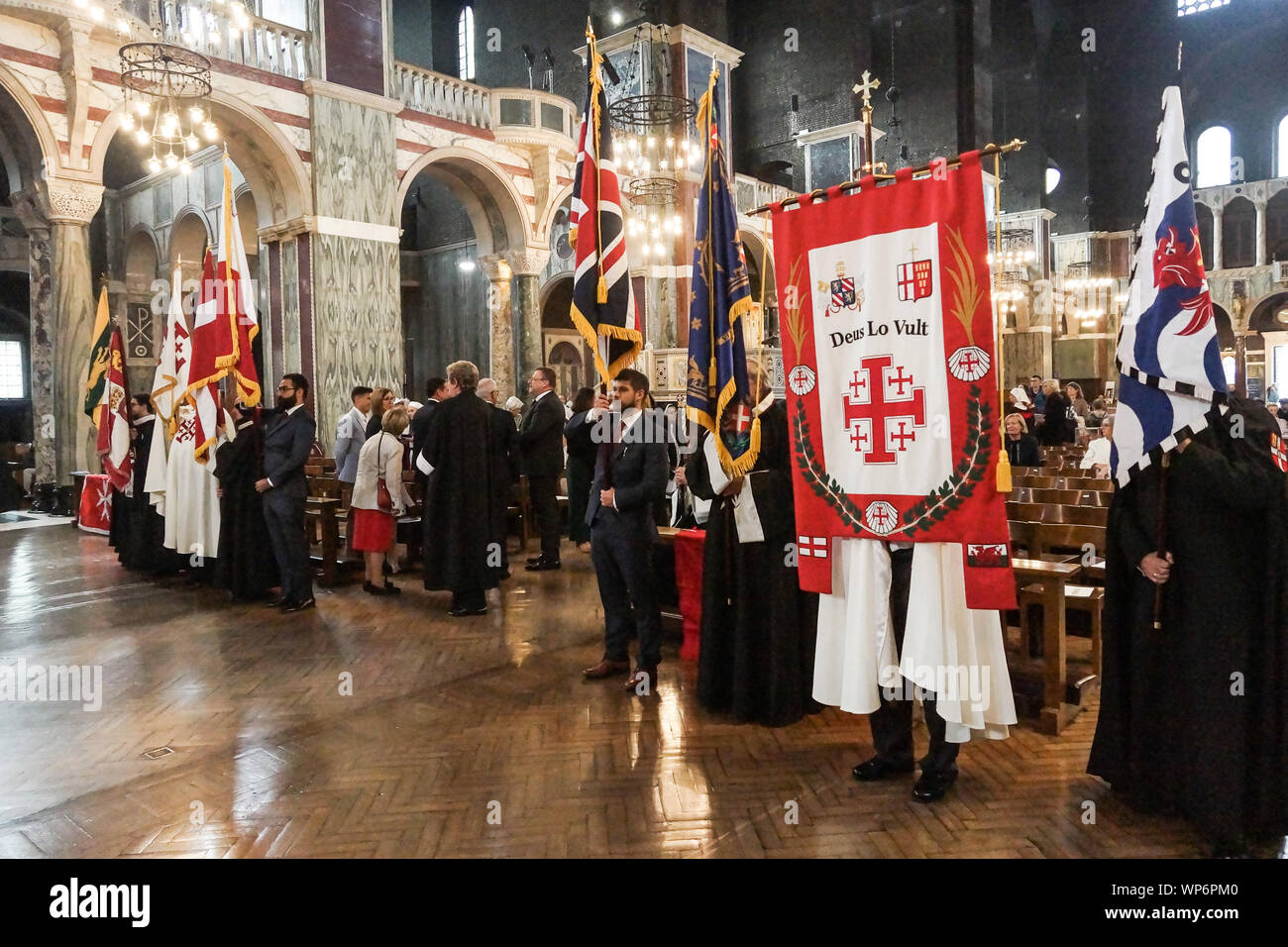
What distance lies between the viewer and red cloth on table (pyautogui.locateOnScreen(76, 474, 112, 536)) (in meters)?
10.5

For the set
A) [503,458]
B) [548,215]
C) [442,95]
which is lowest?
[503,458]

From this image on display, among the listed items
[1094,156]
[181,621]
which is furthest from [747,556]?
[1094,156]

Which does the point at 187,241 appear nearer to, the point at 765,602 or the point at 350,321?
the point at 350,321

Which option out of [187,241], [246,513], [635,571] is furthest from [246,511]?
[187,241]

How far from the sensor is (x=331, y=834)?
2.96 metres

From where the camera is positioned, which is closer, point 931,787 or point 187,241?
point 931,787

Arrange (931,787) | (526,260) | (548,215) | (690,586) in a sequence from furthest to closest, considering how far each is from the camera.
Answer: (548,215) → (526,260) → (690,586) → (931,787)

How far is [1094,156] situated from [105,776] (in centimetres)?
3277

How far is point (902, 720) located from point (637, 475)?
1823mm

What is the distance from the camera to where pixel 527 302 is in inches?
617

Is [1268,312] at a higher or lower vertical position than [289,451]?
higher

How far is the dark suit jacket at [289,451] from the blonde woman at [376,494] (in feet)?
1.73

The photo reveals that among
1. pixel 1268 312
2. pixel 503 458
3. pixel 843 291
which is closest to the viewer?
pixel 843 291
